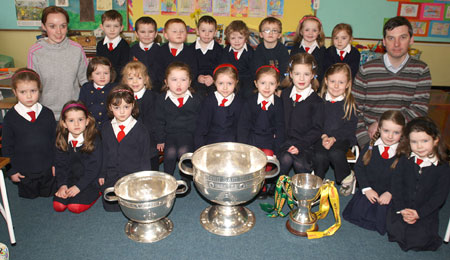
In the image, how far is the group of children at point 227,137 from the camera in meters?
2.28

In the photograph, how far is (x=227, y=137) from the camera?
304 cm

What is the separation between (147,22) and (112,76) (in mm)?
869

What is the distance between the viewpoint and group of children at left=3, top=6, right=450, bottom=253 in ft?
7.48

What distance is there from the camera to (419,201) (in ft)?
7.45

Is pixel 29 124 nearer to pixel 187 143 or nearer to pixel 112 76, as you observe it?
pixel 112 76

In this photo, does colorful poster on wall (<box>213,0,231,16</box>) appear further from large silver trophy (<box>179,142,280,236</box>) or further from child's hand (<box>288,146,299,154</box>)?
large silver trophy (<box>179,142,280,236</box>)

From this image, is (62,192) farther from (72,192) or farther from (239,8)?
(239,8)

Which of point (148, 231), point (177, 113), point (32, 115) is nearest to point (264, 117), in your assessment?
point (177, 113)

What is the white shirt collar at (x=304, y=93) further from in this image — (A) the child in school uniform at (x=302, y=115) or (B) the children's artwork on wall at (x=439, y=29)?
(B) the children's artwork on wall at (x=439, y=29)

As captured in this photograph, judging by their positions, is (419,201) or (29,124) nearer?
(419,201)

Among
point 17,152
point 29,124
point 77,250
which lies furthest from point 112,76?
point 77,250

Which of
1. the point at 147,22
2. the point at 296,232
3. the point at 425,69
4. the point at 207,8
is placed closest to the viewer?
the point at 296,232

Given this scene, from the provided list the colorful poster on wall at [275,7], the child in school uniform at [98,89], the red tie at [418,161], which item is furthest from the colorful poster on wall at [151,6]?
the red tie at [418,161]

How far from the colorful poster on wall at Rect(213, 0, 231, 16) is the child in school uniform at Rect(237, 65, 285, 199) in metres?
3.15
